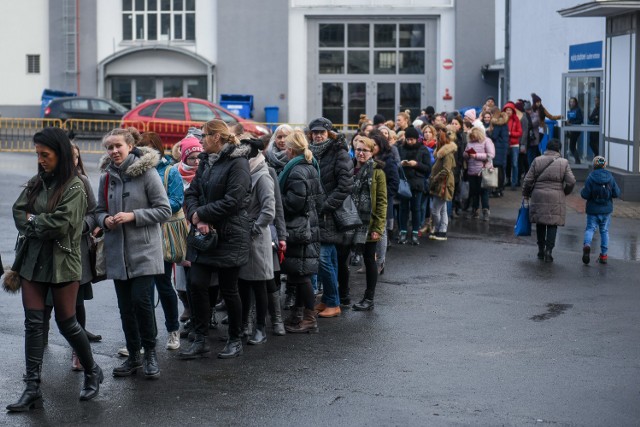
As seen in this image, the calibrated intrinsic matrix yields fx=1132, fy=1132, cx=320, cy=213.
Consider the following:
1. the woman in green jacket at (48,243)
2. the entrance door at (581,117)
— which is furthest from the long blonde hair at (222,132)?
the entrance door at (581,117)

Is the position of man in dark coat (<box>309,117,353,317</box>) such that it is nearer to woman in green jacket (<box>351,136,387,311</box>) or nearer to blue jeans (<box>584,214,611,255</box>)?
woman in green jacket (<box>351,136,387,311</box>)

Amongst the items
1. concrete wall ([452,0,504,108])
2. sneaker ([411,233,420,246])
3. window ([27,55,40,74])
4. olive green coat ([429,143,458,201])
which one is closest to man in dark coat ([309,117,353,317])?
sneaker ([411,233,420,246])

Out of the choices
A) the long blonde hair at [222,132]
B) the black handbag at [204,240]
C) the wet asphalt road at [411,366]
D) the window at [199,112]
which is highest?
the window at [199,112]

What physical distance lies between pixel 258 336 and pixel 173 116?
71.6 feet

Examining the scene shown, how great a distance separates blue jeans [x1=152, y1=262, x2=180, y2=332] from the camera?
29.9 ft

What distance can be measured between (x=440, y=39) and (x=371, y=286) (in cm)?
3559

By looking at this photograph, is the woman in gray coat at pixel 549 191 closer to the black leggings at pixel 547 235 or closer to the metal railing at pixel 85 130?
the black leggings at pixel 547 235

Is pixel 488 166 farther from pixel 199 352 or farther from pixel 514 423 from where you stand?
pixel 514 423

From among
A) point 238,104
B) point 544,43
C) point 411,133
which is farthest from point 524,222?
point 238,104

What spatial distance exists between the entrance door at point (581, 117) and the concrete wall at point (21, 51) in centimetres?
2800

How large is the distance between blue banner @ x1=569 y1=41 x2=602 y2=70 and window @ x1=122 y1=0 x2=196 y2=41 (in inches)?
930

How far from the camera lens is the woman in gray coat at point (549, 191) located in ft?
47.0

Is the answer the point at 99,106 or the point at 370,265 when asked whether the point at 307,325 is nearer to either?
the point at 370,265

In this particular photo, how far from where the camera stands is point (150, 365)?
8.39m
